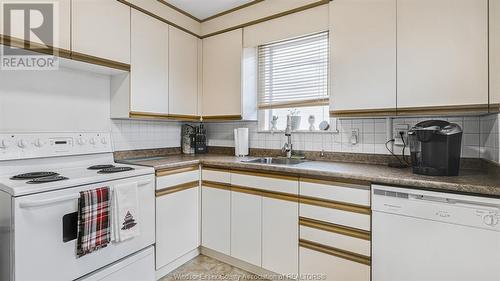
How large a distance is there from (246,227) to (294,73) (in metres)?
1.55

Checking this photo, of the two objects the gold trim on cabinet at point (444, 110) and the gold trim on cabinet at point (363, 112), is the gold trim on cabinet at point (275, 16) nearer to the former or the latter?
the gold trim on cabinet at point (363, 112)

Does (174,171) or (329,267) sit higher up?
(174,171)

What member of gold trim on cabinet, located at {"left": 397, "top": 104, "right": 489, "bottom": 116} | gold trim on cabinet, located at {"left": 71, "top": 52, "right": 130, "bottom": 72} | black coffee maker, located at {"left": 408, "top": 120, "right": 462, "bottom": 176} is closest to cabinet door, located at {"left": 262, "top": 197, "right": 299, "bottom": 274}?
black coffee maker, located at {"left": 408, "top": 120, "right": 462, "bottom": 176}

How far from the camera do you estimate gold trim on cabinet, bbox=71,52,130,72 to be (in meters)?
1.75

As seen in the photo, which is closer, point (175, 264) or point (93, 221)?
point (93, 221)

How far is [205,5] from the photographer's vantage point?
250 centimetres

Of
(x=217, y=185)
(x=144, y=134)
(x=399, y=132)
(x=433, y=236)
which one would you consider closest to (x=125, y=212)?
(x=217, y=185)

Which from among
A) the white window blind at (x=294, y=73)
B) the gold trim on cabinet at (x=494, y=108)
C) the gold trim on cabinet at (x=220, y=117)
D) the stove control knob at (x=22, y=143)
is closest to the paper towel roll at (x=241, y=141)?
the gold trim on cabinet at (x=220, y=117)

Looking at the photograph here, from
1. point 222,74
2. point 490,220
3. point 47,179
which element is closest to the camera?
point 490,220

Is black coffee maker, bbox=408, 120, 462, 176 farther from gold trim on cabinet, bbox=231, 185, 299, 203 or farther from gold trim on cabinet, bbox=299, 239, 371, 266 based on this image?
gold trim on cabinet, bbox=231, 185, 299, 203

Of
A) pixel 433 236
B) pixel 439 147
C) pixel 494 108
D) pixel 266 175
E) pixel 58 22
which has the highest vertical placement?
pixel 58 22

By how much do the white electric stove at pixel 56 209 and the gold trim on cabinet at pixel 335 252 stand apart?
117 centimetres

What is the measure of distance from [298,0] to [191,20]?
46.2 inches

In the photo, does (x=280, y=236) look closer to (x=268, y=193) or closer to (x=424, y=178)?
(x=268, y=193)
